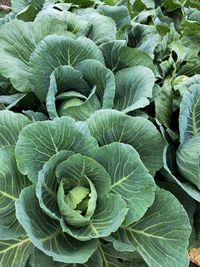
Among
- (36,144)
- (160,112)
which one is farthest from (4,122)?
(160,112)

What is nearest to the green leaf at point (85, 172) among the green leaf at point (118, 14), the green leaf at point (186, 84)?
the green leaf at point (186, 84)

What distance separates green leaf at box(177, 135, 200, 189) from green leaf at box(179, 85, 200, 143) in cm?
3

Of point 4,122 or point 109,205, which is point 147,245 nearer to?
point 109,205

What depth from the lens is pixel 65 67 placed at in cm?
119

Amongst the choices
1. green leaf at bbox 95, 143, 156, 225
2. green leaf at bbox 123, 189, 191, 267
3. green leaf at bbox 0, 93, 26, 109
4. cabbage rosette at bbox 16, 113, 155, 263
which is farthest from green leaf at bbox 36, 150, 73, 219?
green leaf at bbox 0, 93, 26, 109

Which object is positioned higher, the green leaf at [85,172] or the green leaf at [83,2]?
the green leaf at [83,2]

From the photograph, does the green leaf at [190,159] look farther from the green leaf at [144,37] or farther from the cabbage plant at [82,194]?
the green leaf at [144,37]

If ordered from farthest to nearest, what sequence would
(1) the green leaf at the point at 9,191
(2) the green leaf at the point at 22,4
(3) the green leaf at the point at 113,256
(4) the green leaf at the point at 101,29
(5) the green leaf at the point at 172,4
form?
(5) the green leaf at the point at 172,4 → (2) the green leaf at the point at 22,4 → (4) the green leaf at the point at 101,29 → (3) the green leaf at the point at 113,256 → (1) the green leaf at the point at 9,191

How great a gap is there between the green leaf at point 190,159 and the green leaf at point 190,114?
27mm

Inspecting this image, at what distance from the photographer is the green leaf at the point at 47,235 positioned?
0.96 meters

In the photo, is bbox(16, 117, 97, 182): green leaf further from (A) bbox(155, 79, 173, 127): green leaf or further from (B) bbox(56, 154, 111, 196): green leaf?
(A) bbox(155, 79, 173, 127): green leaf

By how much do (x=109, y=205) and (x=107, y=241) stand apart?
0.17 meters

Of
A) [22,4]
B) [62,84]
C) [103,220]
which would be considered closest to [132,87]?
[62,84]

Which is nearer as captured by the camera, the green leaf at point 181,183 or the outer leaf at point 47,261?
the outer leaf at point 47,261
